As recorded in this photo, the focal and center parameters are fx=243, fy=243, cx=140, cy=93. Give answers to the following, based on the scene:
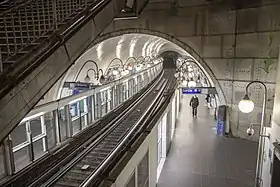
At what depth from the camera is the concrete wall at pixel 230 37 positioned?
1221cm

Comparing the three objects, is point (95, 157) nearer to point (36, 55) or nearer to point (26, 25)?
point (26, 25)

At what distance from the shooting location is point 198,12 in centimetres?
1438

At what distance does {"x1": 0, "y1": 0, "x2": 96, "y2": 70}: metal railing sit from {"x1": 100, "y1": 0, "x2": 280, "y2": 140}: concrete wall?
31.9ft

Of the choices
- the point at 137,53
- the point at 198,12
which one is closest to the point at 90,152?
the point at 198,12

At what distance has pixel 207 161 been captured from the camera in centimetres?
1126

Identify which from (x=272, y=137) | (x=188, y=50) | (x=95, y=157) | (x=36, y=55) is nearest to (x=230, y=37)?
(x=188, y=50)

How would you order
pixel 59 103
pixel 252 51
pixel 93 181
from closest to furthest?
pixel 93 181
pixel 59 103
pixel 252 51

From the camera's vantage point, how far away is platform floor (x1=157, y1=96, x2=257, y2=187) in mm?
9555

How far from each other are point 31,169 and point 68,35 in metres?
3.03

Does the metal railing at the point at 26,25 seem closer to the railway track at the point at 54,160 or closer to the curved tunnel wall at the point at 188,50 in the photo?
the railway track at the point at 54,160

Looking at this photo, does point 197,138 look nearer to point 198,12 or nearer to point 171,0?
point 198,12

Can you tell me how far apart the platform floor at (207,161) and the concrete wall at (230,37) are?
161cm

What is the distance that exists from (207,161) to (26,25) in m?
9.63

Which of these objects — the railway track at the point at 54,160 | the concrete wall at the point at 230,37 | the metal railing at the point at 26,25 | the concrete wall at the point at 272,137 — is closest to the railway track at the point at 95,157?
the railway track at the point at 54,160
